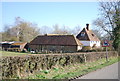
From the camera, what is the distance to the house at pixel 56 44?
2056 inches

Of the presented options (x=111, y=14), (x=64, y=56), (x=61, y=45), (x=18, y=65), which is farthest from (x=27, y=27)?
(x=18, y=65)

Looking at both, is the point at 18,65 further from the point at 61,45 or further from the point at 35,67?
the point at 61,45

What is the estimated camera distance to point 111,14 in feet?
131

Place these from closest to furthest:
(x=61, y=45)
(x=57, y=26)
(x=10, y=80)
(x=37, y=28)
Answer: (x=10, y=80) → (x=61, y=45) → (x=37, y=28) → (x=57, y=26)

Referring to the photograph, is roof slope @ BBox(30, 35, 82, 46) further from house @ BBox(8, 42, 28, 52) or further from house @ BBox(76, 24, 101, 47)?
house @ BBox(76, 24, 101, 47)

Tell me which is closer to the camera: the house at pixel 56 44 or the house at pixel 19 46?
the house at pixel 56 44

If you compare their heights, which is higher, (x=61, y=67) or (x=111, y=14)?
(x=111, y=14)

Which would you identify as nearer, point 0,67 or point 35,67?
point 0,67

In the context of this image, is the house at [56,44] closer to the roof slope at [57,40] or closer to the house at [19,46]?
the roof slope at [57,40]

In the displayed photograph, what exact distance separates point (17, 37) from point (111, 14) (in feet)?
138

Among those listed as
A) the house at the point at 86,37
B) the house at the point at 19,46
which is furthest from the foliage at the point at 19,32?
the house at the point at 86,37

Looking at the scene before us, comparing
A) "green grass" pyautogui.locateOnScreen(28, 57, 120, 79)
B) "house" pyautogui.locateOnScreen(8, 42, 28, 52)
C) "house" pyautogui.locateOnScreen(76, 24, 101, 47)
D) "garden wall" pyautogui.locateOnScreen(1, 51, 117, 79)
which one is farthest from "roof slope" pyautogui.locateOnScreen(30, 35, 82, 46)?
"green grass" pyautogui.locateOnScreen(28, 57, 120, 79)

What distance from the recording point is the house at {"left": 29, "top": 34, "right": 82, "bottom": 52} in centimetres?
5222

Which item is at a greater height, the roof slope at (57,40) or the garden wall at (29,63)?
the roof slope at (57,40)
